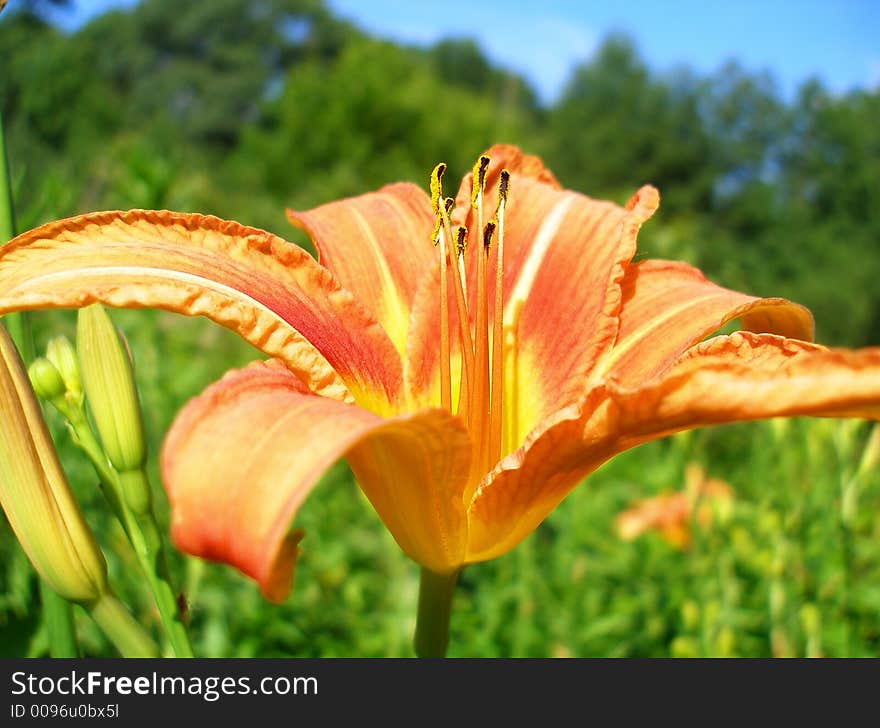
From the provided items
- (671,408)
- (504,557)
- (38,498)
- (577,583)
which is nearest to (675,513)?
(577,583)

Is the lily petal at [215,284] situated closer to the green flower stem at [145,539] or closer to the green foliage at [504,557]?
the green flower stem at [145,539]

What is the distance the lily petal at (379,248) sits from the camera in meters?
0.90

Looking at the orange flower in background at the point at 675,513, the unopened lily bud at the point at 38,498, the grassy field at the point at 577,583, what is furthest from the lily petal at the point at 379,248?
the orange flower in background at the point at 675,513

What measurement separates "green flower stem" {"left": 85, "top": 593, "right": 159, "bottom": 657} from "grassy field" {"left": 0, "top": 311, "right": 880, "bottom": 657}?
0.43m

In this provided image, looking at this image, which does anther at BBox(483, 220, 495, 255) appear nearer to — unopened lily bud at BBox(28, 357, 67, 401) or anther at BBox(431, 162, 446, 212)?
anther at BBox(431, 162, 446, 212)

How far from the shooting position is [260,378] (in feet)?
2.07

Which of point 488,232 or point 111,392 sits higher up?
point 488,232

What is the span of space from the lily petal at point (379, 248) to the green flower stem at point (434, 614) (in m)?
0.26

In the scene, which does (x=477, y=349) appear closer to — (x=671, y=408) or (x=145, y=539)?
(x=671, y=408)

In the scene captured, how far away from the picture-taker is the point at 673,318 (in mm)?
827

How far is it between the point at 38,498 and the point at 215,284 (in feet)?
0.71

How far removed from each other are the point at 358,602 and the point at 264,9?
1457 inches

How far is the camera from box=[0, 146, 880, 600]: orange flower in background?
20.1 inches

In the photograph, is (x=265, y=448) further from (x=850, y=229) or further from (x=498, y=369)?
(x=850, y=229)
